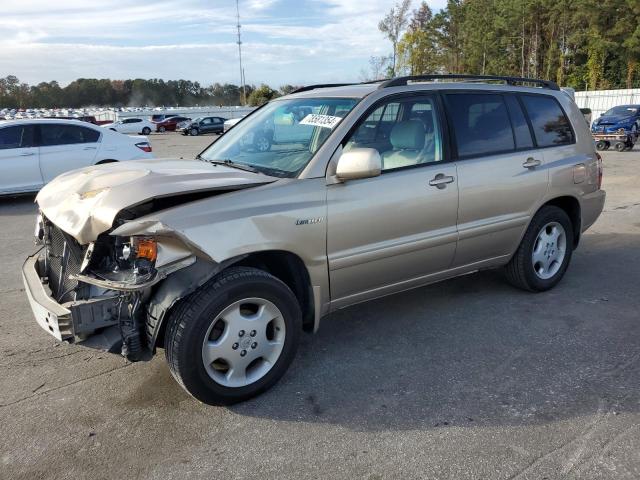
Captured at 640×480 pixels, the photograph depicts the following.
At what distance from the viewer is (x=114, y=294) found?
119 inches

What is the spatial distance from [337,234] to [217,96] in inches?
3425

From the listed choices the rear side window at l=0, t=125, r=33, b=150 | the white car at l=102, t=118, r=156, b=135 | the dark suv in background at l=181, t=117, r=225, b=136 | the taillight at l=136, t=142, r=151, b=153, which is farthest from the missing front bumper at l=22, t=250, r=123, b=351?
the white car at l=102, t=118, r=156, b=135

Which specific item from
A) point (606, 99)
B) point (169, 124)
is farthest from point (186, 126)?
point (606, 99)

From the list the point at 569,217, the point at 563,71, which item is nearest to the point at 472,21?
the point at 563,71

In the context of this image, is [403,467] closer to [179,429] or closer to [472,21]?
[179,429]

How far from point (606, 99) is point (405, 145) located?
117 ft

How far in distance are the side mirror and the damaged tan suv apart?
0.01 metres

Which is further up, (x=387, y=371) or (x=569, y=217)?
(x=569, y=217)

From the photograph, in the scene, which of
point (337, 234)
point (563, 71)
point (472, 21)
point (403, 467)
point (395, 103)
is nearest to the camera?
point (403, 467)

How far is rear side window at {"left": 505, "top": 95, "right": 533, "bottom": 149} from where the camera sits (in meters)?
4.70

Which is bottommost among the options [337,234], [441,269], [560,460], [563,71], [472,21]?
[560,460]

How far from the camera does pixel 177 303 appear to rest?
3.07m

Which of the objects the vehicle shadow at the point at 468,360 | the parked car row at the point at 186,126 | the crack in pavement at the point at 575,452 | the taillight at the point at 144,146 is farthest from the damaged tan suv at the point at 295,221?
the parked car row at the point at 186,126

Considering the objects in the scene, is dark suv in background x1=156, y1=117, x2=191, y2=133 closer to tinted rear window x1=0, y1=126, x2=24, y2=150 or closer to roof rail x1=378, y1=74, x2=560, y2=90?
tinted rear window x1=0, y1=126, x2=24, y2=150
